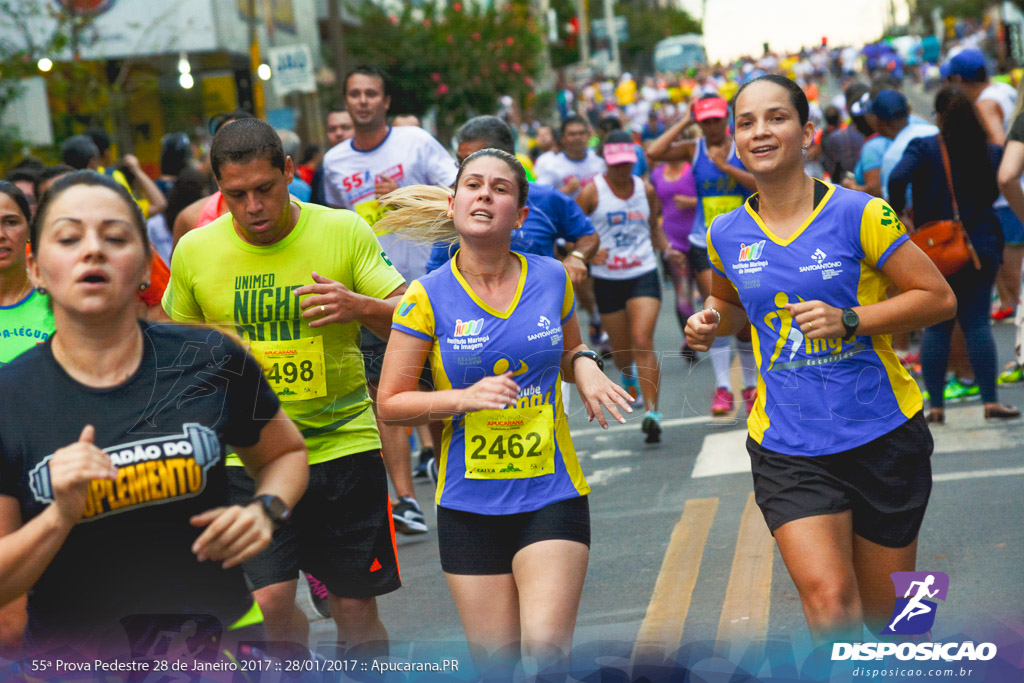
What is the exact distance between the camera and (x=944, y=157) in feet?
24.6

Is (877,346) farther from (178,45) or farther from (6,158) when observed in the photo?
(178,45)

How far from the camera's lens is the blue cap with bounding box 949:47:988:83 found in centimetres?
888

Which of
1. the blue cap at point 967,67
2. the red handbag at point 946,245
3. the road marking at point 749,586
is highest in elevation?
the blue cap at point 967,67

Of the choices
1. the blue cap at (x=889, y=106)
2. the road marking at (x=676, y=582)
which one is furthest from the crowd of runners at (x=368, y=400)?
the blue cap at (x=889, y=106)

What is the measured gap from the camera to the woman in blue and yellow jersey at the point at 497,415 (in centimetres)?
357

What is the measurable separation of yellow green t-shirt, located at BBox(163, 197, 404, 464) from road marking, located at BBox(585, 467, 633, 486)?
3395 mm

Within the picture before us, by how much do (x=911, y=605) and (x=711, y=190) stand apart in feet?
18.6

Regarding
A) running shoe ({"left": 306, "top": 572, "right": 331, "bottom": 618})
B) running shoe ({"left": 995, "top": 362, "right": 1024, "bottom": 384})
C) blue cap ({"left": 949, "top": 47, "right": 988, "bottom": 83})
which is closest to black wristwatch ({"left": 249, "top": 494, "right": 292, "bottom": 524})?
running shoe ({"left": 306, "top": 572, "right": 331, "bottom": 618})

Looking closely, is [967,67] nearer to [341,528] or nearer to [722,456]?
[722,456]

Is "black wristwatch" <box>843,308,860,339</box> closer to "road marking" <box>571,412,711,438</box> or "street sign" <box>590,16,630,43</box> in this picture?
"road marking" <box>571,412,711,438</box>

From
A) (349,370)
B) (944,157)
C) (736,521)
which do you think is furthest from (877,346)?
(944,157)

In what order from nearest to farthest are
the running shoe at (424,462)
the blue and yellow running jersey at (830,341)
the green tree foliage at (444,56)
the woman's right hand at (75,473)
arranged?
the woman's right hand at (75,473)
the blue and yellow running jersey at (830,341)
the running shoe at (424,462)
the green tree foliage at (444,56)

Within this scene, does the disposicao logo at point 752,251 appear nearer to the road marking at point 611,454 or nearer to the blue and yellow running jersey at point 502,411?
the blue and yellow running jersey at point 502,411

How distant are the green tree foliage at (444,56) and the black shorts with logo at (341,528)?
22036 mm
